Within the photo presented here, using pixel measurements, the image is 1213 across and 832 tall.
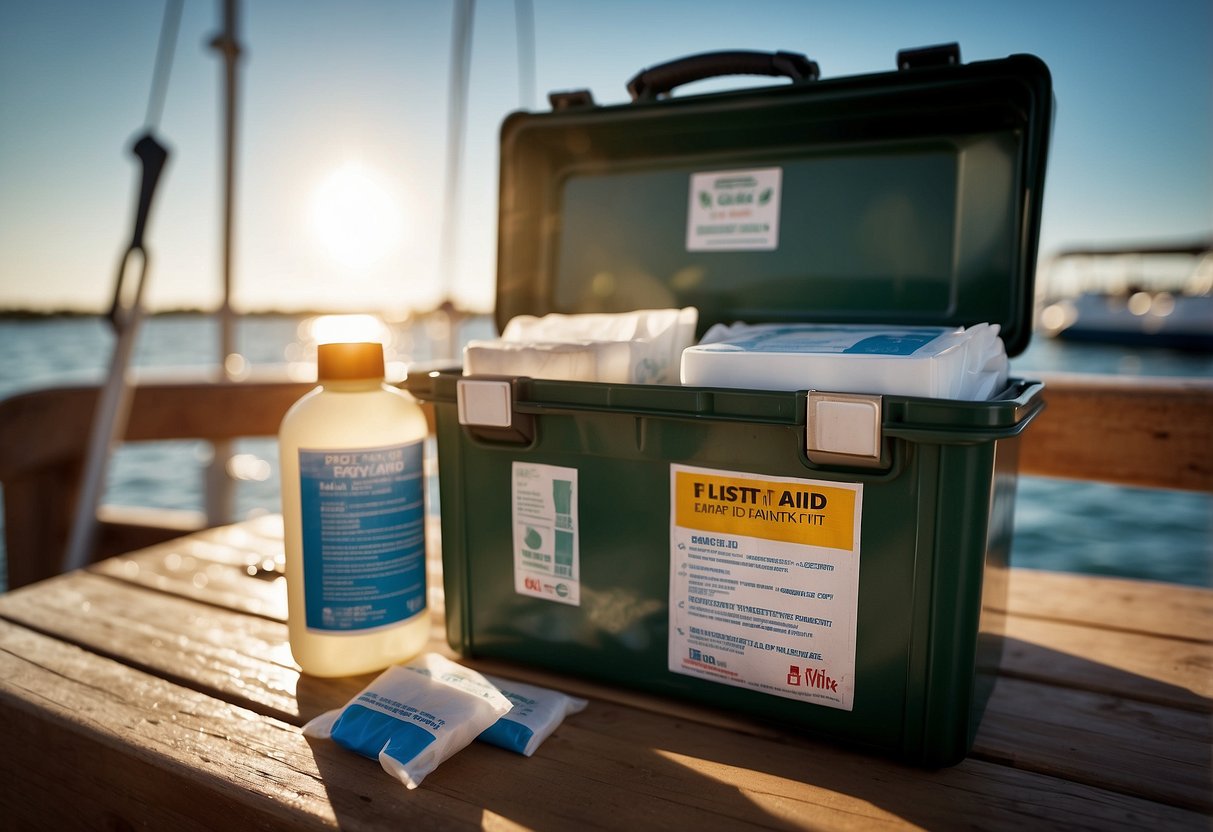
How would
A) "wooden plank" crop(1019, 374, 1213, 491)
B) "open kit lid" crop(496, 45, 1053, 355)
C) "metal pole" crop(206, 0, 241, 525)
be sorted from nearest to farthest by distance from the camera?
"open kit lid" crop(496, 45, 1053, 355), "wooden plank" crop(1019, 374, 1213, 491), "metal pole" crop(206, 0, 241, 525)

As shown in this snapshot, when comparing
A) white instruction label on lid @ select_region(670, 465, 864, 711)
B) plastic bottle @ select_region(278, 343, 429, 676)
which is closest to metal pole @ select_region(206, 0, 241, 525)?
plastic bottle @ select_region(278, 343, 429, 676)

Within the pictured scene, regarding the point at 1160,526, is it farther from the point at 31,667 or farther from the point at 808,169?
the point at 31,667

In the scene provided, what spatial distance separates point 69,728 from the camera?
613 millimetres

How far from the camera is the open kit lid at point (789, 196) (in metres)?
0.77

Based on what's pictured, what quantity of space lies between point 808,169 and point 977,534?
1.79 feet

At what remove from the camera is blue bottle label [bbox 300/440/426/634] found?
631 millimetres

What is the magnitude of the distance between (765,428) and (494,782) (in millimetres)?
322

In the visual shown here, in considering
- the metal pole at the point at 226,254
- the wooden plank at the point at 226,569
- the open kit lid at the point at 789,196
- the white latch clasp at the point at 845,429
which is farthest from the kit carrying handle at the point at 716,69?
the metal pole at the point at 226,254

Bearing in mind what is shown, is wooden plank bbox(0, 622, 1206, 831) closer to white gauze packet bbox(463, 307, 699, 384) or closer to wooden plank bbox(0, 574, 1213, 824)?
wooden plank bbox(0, 574, 1213, 824)

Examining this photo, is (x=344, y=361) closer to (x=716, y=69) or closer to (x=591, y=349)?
(x=591, y=349)

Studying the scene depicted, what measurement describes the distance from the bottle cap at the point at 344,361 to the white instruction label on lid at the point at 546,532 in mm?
161

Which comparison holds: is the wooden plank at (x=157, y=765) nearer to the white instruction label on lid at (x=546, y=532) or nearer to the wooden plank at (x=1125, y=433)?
the white instruction label on lid at (x=546, y=532)

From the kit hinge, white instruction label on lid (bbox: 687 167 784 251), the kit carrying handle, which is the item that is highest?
the kit carrying handle

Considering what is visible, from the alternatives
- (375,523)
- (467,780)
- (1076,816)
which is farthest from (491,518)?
(1076,816)
